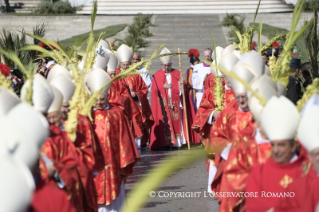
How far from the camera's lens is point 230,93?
9375 mm

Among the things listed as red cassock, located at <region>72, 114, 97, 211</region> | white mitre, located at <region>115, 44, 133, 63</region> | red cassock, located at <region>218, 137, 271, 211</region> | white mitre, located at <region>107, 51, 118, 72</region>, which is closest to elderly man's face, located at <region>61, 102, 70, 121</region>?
red cassock, located at <region>72, 114, 97, 211</region>

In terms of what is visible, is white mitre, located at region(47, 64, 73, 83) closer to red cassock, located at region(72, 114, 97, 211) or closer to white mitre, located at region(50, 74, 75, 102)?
white mitre, located at region(50, 74, 75, 102)

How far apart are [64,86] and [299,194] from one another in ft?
10.2

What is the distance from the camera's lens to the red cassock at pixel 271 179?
527cm

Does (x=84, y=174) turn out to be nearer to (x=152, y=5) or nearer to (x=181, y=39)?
(x=181, y=39)

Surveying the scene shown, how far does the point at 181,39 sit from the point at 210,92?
15.6m

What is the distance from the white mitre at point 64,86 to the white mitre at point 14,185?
10.4 feet

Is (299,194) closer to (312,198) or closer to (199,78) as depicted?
(312,198)

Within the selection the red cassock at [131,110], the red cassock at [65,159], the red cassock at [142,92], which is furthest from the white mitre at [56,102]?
the red cassock at [142,92]

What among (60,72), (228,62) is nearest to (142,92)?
(228,62)

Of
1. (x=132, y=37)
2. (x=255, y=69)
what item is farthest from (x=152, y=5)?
(x=255, y=69)

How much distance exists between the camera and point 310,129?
191 inches

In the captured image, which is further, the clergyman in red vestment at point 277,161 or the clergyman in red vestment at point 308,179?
the clergyman in red vestment at point 277,161

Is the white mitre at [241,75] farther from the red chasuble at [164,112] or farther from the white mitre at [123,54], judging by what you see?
the red chasuble at [164,112]
